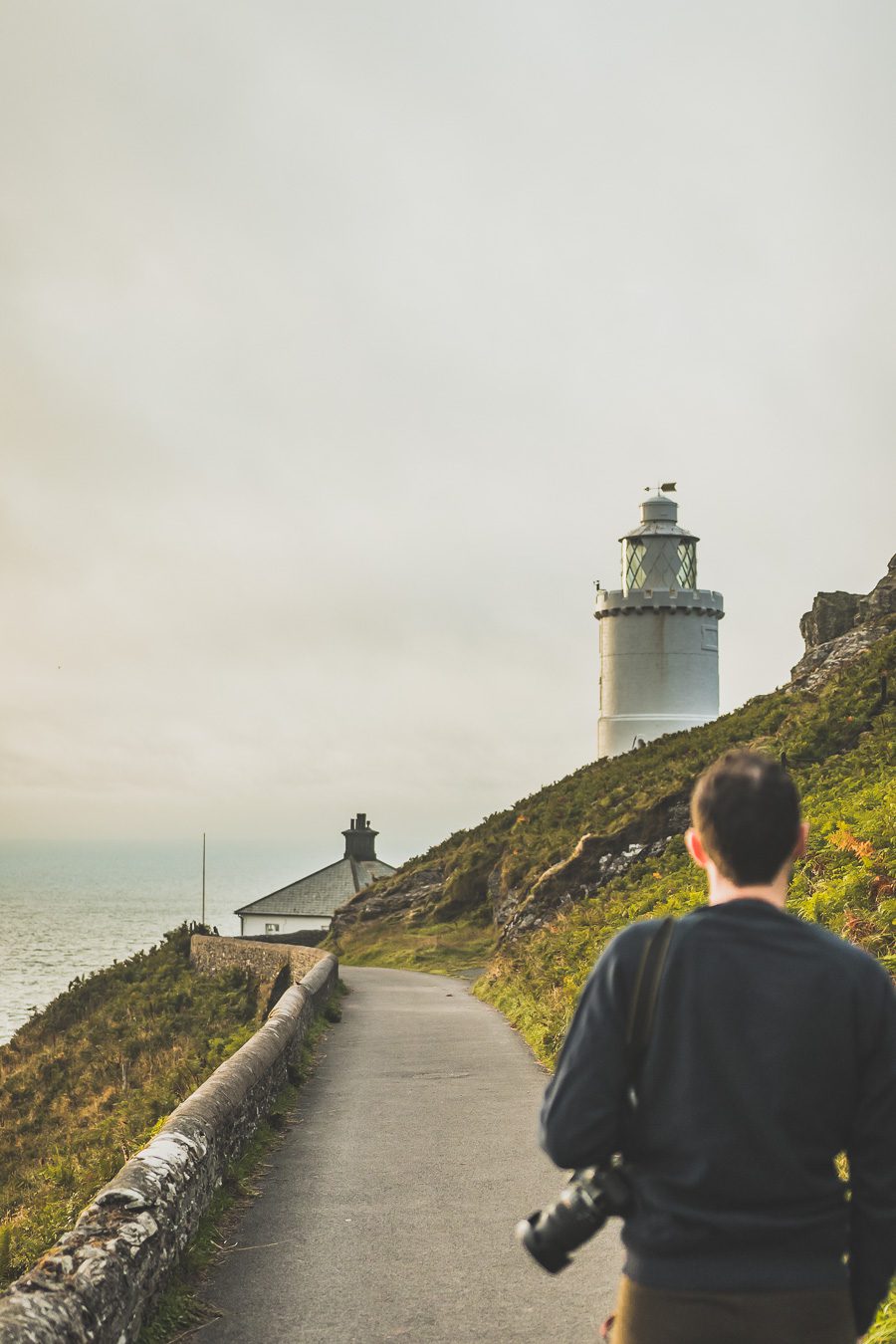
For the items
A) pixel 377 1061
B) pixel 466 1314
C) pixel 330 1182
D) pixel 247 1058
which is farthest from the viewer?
pixel 377 1061

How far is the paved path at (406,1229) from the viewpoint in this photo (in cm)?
613

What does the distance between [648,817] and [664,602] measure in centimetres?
2507

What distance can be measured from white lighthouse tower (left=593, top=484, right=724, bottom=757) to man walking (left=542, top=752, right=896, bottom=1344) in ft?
154

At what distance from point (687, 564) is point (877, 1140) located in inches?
1979

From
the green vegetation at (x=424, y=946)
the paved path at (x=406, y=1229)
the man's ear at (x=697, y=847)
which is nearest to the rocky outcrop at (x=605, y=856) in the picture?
the green vegetation at (x=424, y=946)

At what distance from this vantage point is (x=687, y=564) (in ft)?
172

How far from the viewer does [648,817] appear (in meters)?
26.9

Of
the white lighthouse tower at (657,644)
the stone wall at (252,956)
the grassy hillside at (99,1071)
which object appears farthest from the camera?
the white lighthouse tower at (657,644)

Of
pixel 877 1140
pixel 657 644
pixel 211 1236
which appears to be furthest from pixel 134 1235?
pixel 657 644

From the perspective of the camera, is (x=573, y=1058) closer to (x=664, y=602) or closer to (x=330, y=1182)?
(x=330, y=1182)

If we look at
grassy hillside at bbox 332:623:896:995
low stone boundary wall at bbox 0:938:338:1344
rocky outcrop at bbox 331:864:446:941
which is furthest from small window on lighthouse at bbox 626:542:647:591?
low stone boundary wall at bbox 0:938:338:1344

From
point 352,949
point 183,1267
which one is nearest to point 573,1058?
point 183,1267

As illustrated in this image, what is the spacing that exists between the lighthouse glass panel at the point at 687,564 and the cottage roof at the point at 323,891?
69.5ft

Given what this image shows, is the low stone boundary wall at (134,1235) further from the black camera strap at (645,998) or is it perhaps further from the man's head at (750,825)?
the man's head at (750,825)
